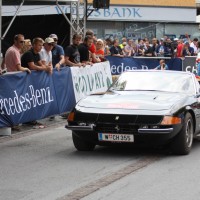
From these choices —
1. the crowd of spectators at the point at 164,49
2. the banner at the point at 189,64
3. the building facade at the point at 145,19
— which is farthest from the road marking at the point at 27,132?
the building facade at the point at 145,19

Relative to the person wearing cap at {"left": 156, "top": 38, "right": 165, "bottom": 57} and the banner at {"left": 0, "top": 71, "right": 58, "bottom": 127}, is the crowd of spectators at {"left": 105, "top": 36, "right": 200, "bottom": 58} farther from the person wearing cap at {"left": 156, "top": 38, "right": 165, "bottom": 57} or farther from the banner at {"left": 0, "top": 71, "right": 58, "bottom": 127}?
the banner at {"left": 0, "top": 71, "right": 58, "bottom": 127}

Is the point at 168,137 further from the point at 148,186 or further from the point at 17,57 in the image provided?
the point at 17,57

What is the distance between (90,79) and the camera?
16188mm

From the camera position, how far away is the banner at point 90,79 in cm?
1536

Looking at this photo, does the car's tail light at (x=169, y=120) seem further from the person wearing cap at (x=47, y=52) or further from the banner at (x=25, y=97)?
the person wearing cap at (x=47, y=52)

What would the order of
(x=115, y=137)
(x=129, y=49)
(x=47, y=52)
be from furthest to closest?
(x=129, y=49) → (x=47, y=52) → (x=115, y=137)

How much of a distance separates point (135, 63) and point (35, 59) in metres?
8.92

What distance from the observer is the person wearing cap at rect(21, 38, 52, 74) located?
13391 millimetres

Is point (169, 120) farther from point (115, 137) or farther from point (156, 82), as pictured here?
point (156, 82)

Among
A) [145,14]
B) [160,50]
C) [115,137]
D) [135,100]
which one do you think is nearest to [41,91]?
[135,100]

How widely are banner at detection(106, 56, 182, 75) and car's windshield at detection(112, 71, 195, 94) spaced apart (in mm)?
10062

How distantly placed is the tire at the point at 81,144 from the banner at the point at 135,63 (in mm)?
11278

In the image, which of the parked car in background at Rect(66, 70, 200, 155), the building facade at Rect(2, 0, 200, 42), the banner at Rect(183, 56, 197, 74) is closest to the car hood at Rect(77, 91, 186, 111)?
the parked car in background at Rect(66, 70, 200, 155)

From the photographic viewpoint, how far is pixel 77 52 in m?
15.8
